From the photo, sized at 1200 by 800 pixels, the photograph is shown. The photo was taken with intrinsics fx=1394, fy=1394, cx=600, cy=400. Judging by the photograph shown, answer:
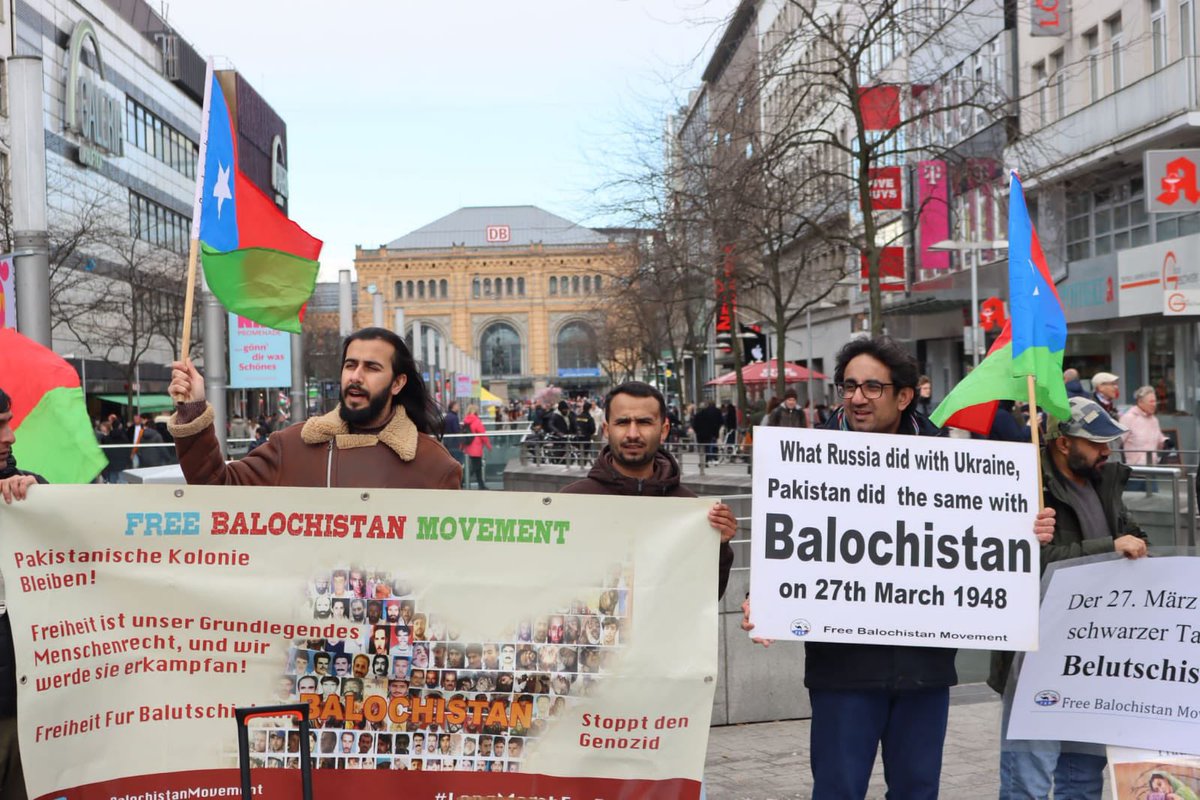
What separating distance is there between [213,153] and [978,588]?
297 cm

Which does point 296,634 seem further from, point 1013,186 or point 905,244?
point 905,244

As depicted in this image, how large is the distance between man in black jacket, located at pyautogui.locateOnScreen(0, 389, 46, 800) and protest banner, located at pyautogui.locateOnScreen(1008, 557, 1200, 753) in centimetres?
335

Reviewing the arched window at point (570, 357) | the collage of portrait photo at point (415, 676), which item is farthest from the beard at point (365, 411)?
the arched window at point (570, 357)

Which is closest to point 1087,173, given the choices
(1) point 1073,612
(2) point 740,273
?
(2) point 740,273

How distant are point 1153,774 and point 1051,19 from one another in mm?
27597

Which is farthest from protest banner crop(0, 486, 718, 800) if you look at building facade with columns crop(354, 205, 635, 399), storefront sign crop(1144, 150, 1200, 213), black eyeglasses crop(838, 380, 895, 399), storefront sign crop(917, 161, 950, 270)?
building facade with columns crop(354, 205, 635, 399)

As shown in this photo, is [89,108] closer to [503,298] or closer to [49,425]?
[49,425]

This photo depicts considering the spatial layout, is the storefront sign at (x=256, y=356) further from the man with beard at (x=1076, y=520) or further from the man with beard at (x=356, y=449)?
the man with beard at (x=1076, y=520)

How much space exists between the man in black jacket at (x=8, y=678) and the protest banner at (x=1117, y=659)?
3.35m

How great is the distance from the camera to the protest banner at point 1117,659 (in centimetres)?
469

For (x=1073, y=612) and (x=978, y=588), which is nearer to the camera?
(x=978, y=588)

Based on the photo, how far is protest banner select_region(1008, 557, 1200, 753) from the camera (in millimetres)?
4691

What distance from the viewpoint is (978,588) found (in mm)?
4371

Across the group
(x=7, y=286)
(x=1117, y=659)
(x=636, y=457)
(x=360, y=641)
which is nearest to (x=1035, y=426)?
(x=1117, y=659)
